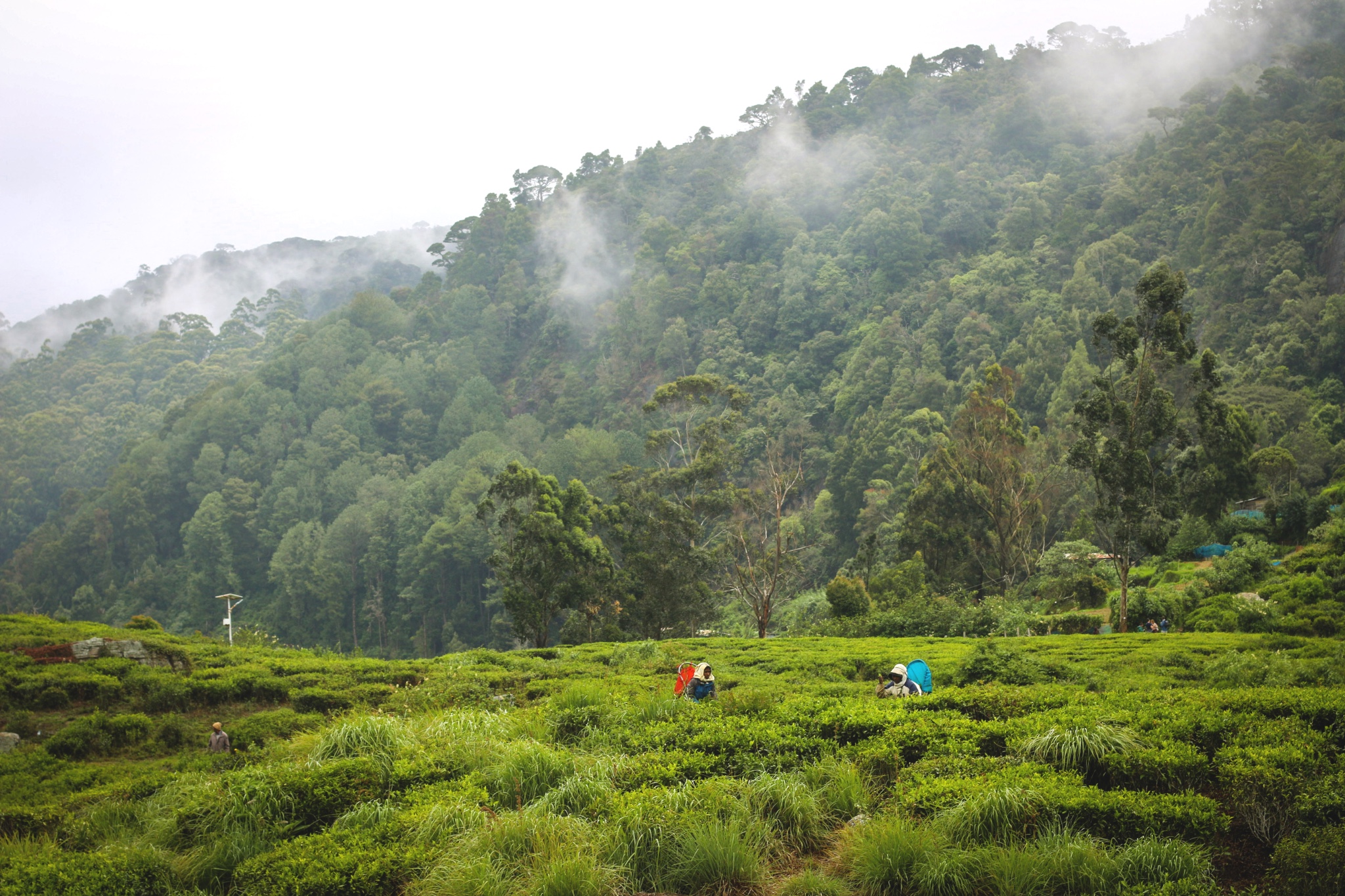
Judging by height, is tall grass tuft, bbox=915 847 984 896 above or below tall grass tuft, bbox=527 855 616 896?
below

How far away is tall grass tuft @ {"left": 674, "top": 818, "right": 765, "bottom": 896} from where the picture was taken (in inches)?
250

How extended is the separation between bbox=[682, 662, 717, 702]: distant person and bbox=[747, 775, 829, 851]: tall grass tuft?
4653mm

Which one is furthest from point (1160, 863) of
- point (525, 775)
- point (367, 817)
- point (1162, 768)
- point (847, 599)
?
point (847, 599)

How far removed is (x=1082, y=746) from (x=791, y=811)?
2641mm

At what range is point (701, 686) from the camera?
1235 cm

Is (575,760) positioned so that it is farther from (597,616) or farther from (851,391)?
(851,391)

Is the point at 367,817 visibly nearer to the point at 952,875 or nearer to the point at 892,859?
the point at 892,859

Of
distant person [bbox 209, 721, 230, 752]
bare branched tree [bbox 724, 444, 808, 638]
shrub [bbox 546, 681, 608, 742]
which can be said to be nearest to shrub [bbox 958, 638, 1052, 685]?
shrub [bbox 546, 681, 608, 742]

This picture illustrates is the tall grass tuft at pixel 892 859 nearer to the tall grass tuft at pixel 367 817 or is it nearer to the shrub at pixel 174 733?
the tall grass tuft at pixel 367 817

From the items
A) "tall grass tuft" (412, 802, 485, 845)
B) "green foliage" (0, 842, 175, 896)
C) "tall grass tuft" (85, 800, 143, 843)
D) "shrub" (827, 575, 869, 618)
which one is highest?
"green foliage" (0, 842, 175, 896)

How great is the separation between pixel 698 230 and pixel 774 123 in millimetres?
32774

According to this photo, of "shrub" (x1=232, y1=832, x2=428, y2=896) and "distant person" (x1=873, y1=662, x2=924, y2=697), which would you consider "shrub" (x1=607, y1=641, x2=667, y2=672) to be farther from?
"shrub" (x1=232, y1=832, x2=428, y2=896)

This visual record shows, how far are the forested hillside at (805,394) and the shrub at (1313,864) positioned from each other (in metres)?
17.8

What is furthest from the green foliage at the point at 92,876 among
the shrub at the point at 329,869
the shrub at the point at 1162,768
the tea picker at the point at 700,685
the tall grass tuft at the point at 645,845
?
the shrub at the point at 1162,768
